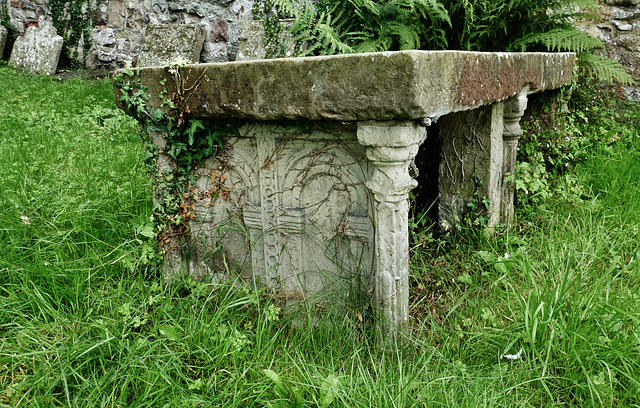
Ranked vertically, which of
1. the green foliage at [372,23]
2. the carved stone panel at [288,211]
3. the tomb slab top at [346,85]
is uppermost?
the green foliage at [372,23]

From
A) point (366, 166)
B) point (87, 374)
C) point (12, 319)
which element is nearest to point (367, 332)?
point (366, 166)

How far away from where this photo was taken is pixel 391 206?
5.86 ft

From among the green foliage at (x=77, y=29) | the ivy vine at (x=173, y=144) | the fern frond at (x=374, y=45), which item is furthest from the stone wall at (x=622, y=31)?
the green foliage at (x=77, y=29)

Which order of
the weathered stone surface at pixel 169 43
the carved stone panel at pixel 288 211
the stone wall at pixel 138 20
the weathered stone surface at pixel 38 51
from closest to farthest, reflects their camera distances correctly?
the carved stone panel at pixel 288 211
the weathered stone surface at pixel 169 43
the stone wall at pixel 138 20
the weathered stone surface at pixel 38 51

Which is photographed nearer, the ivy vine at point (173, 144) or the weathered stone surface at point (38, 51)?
the ivy vine at point (173, 144)

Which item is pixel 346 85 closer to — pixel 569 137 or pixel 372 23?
pixel 372 23

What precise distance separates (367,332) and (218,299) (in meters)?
0.67

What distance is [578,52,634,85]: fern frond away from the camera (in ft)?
11.9

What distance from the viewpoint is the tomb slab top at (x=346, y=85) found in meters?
1.60

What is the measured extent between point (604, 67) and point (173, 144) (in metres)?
3.08

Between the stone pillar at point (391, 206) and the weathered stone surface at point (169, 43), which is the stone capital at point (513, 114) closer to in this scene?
the stone pillar at point (391, 206)

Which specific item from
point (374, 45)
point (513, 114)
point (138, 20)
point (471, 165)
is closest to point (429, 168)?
point (471, 165)

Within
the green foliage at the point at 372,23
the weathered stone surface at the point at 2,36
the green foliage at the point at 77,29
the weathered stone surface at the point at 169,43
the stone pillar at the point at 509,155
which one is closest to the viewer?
the stone pillar at the point at 509,155

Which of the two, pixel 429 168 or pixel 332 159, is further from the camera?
pixel 429 168
